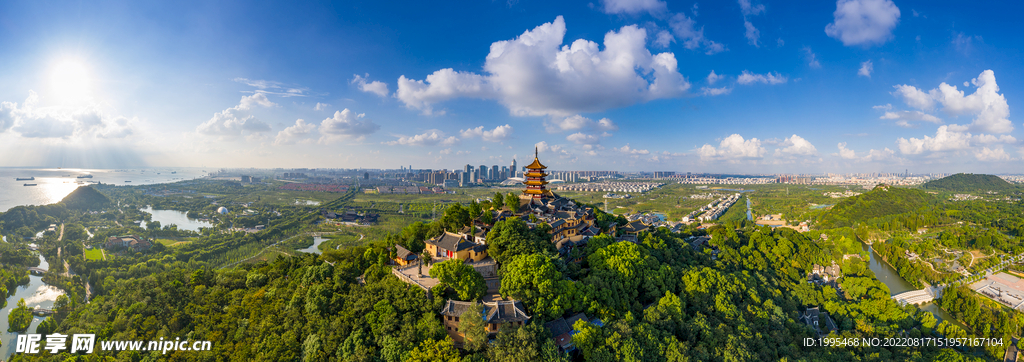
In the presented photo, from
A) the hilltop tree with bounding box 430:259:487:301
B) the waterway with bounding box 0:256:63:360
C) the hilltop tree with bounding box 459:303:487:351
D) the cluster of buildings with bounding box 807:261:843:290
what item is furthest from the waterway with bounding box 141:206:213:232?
the cluster of buildings with bounding box 807:261:843:290

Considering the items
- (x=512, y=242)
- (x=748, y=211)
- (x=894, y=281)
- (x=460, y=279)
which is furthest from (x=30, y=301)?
(x=748, y=211)

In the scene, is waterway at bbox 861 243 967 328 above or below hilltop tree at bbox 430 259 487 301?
below

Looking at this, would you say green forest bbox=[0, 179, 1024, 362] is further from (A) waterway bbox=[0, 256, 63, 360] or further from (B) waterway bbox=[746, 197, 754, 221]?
(B) waterway bbox=[746, 197, 754, 221]

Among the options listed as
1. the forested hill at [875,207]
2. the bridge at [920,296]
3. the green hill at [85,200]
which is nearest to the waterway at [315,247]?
the green hill at [85,200]

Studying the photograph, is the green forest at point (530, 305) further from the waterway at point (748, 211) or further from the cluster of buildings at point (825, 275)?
the waterway at point (748, 211)

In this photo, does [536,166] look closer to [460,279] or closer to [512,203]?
[512,203]

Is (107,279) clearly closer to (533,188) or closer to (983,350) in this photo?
(533,188)
